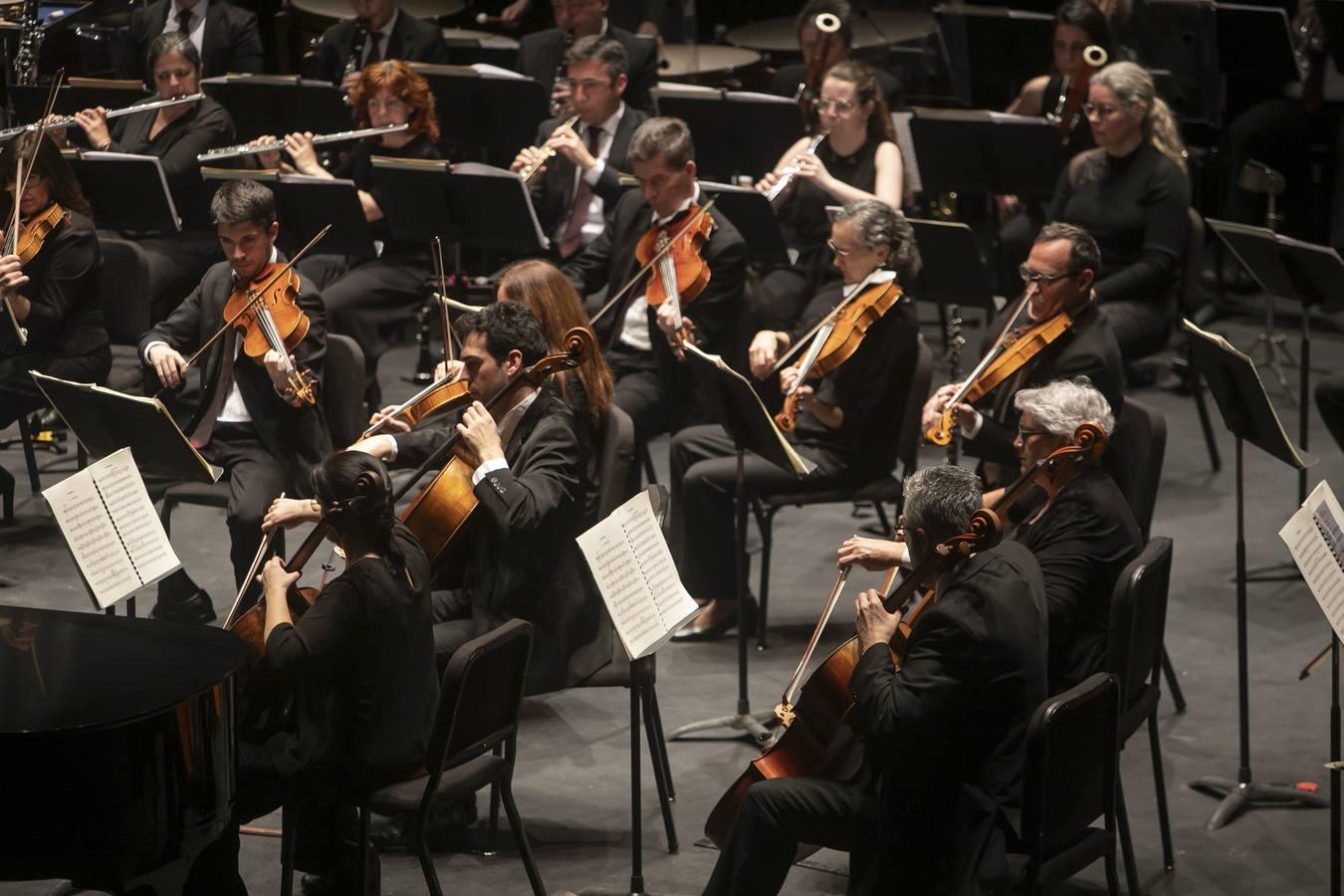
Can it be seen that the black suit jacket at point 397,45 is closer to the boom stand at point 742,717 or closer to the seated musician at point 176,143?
the seated musician at point 176,143

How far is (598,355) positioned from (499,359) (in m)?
0.33

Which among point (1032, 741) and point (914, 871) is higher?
point (1032, 741)

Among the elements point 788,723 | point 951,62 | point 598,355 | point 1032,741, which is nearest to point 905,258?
point 598,355

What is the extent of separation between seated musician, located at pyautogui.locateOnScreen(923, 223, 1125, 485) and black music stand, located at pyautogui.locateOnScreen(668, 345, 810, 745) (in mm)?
576

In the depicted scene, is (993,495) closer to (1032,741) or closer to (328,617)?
(1032,741)

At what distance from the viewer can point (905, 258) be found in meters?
5.61

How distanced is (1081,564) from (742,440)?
121 cm

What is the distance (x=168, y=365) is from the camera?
17.9ft

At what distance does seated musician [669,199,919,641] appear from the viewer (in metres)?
5.44

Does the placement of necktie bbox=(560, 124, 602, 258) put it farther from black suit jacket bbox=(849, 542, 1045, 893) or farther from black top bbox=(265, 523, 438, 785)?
black suit jacket bbox=(849, 542, 1045, 893)

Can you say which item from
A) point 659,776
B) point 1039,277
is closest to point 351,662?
point 659,776

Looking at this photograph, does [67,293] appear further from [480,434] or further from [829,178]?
[829,178]

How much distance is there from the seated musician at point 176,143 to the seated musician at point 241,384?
1.63 metres

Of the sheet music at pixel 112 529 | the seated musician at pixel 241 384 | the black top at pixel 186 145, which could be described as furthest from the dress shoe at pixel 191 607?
the black top at pixel 186 145
